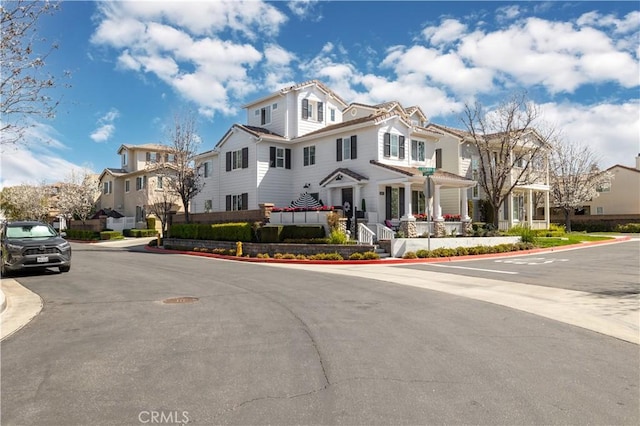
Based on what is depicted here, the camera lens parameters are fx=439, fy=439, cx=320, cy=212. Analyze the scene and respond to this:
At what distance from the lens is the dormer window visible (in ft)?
107

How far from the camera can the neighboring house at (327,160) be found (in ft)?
88.4

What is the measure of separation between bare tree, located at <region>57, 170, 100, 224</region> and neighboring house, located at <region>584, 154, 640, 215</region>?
58908 mm

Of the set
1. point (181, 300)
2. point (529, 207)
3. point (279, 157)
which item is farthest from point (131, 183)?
point (181, 300)

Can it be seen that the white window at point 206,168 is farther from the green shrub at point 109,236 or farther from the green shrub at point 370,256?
the green shrub at point 370,256

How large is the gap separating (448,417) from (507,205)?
36.3 metres

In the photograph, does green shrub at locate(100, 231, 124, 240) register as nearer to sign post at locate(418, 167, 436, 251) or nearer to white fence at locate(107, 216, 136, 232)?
white fence at locate(107, 216, 136, 232)

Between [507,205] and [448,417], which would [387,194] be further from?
[448,417]

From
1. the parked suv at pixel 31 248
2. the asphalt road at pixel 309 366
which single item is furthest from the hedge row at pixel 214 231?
the asphalt road at pixel 309 366

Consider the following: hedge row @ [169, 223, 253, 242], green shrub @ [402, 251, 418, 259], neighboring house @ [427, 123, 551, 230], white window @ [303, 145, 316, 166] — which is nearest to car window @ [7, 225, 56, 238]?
hedge row @ [169, 223, 253, 242]

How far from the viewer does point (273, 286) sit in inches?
484

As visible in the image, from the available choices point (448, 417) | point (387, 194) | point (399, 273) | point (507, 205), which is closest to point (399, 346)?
point (448, 417)

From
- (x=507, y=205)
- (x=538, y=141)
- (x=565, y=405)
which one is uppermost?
(x=538, y=141)

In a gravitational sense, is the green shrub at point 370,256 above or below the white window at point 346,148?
below

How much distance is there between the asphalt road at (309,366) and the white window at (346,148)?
1958 cm
